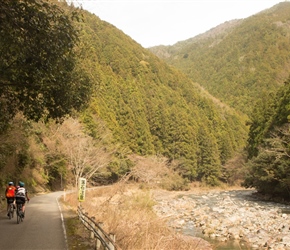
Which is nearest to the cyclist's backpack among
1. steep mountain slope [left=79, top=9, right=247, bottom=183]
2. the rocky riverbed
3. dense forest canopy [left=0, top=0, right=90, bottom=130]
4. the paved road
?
the paved road

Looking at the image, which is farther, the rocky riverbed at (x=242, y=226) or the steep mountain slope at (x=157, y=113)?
the steep mountain slope at (x=157, y=113)

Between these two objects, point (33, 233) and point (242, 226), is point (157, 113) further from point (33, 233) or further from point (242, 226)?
point (33, 233)

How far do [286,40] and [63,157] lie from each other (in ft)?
554

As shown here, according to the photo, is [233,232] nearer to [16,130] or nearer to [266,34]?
[16,130]

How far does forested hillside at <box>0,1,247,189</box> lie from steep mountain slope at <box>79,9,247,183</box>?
26 cm

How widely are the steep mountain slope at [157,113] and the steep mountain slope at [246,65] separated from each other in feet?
82.9

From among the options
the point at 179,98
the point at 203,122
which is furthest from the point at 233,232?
the point at 179,98

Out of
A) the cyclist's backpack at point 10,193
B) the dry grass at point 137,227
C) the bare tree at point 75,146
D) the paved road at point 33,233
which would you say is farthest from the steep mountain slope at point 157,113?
the dry grass at point 137,227

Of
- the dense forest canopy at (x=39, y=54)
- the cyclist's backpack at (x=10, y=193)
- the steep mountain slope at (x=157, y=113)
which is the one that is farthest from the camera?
the steep mountain slope at (x=157, y=113)

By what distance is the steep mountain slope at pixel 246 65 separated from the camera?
14562 cm

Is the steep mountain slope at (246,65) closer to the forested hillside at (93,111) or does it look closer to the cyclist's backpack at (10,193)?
the forested hillside at (93,111)

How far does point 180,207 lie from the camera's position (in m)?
30.6

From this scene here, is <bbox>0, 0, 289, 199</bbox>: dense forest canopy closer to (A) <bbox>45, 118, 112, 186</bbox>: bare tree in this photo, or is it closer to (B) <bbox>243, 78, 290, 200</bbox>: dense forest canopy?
(A) <bbox>45, 118, 112, 186</bbox>: bare tree

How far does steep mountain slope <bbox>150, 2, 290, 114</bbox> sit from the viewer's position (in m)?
146
